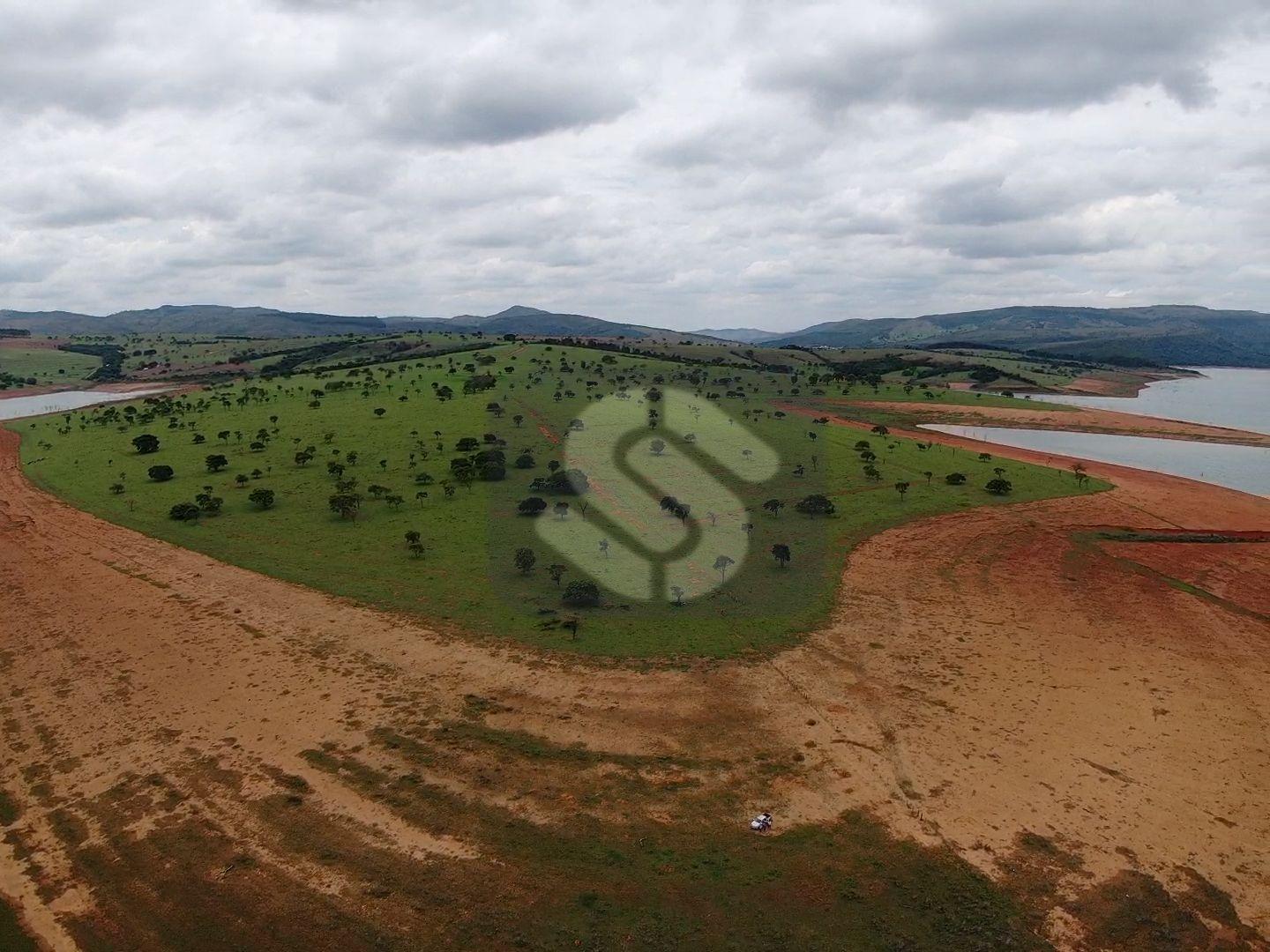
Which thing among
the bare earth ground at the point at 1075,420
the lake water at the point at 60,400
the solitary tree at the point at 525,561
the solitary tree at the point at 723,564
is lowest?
the solitary tree at the point at 723,564

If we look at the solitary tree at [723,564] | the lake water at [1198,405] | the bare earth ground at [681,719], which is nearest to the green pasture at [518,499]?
the solitary tree at [723,564]

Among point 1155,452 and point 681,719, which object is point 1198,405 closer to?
point 1155,452

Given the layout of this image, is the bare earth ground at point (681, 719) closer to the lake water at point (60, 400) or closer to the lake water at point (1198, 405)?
the lake water at point (1198, 405)

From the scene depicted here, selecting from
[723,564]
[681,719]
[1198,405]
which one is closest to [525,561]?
[723,564]

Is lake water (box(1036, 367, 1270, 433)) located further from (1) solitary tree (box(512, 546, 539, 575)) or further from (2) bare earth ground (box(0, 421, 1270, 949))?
(1) solitary tree (box(512, 546, 539, 575))

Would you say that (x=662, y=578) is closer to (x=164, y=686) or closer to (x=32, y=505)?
(x=164, y=686)

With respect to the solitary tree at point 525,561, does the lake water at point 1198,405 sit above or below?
above
